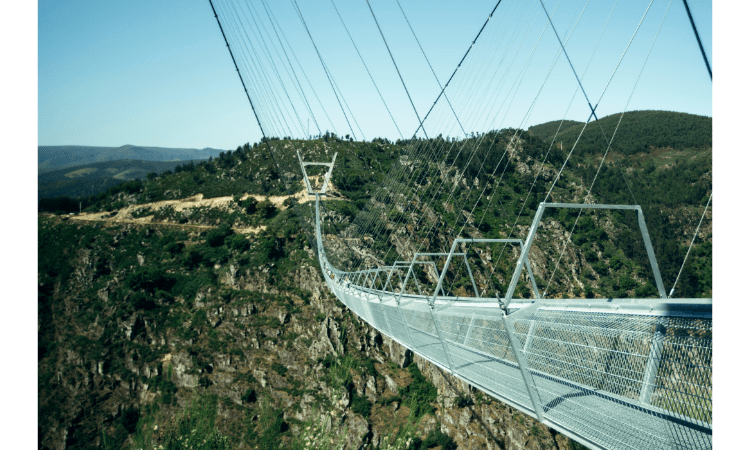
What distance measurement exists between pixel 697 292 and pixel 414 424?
66.1 ft

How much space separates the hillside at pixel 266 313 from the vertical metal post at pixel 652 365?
59.1 ft

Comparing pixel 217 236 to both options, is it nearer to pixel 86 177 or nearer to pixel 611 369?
pixel 611 369

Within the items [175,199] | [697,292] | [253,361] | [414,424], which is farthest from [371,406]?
[175,199]

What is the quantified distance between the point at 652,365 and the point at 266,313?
1193 inches

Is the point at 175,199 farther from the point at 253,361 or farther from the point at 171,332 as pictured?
the point at 253,361

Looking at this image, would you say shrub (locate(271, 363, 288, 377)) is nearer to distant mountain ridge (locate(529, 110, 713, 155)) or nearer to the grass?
the grass

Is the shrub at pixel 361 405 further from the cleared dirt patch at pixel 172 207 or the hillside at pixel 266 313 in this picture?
the cleared dirt patch at pixel 172 207

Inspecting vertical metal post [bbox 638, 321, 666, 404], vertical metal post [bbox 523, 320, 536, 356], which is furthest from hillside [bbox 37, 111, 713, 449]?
vertical metal post [bbox 638, 321, 666, 404]

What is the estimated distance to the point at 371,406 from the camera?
2720 cm

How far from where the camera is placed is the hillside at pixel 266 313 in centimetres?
2612

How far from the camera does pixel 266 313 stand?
101 ft

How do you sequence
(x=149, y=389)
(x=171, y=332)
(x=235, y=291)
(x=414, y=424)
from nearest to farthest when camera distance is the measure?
(x=414, y=424) < (x=149, y=389) < (x=171, y=332) < (x=235, y=291)

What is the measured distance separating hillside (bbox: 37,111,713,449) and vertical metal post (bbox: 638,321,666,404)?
1801 centimetres

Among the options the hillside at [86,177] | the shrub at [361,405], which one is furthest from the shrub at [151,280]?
the hillside at [86,177]
